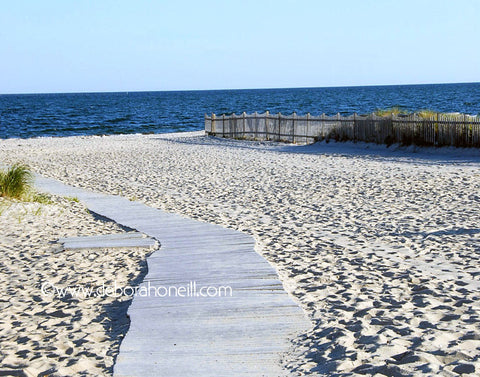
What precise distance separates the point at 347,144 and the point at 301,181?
29.8ft

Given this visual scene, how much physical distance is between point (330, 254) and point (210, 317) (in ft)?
8.73

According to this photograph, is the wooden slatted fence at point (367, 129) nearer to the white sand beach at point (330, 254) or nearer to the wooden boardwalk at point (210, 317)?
the white sand beach at point (330, 254)

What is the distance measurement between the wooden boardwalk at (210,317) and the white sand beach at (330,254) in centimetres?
19

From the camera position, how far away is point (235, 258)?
23.6 feet

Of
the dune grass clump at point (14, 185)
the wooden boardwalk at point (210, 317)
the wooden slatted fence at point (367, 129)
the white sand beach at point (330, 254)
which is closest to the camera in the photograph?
the wooden boardwalk at point (210, 317)

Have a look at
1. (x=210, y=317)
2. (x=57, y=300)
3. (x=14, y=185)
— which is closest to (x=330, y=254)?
(x=210, y=317)

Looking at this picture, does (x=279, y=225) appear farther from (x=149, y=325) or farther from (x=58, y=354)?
(x=58, y=354)

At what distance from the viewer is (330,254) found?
7.53 metres

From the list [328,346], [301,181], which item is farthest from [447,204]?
[328,346]

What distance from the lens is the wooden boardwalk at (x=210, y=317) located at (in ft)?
14.1

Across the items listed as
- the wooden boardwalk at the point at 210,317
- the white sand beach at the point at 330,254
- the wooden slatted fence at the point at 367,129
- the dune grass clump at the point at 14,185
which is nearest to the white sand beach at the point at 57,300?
the white sand beach at the point at 330,254

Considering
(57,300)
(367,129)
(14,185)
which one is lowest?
(57,300)

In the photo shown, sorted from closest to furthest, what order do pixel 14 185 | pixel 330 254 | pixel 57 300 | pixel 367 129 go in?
pixel 57 300 < pixel 330 254 < pixel 14 185 < pixel 367 129

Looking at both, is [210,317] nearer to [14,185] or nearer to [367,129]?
[14,185]
